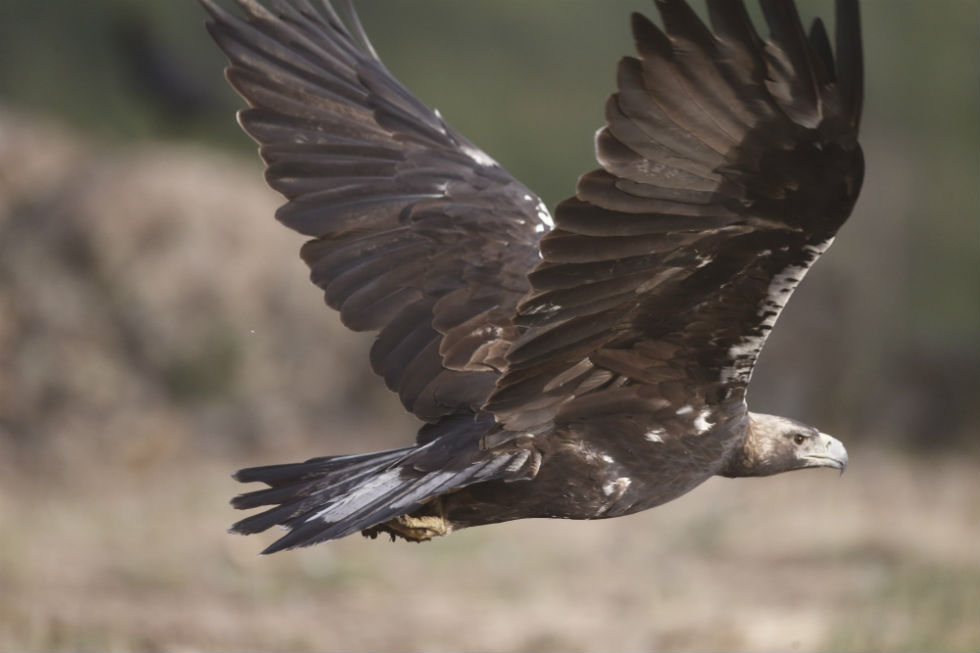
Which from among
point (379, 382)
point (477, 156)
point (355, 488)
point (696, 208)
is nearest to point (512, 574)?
point (379, 382)

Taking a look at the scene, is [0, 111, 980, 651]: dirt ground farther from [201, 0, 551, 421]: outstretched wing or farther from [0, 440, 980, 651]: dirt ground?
[201, 0, 551, 421]: outstretched wing

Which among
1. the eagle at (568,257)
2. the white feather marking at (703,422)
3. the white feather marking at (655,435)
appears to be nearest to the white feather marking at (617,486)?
the eagle at (568,257)

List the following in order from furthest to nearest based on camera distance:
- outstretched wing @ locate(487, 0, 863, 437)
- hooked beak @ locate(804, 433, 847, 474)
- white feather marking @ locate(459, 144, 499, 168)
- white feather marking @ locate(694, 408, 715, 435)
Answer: white feather marking @ locate(459, 144, 499, 168)
hooked beak @ locate(804, 433, 847, 474)
white feather marking @ locate(694, 408, 715, 435)
outstretched wing @ locate(487, 0, 863, 437)

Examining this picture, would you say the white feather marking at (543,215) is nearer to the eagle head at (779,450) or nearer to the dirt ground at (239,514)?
the eagle head at (779,450)

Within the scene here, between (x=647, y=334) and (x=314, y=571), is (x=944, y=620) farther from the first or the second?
(x=647, y=334)

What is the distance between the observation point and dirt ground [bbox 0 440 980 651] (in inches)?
278

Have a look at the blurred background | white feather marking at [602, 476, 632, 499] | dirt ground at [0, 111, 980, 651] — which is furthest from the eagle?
the blurred background

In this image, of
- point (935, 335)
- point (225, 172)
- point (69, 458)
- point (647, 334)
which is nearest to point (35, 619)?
point (647, 334)

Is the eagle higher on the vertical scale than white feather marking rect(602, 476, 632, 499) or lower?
higher

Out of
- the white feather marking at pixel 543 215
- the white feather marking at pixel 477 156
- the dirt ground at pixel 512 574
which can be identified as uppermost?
the white feather marking at pixel 477 156

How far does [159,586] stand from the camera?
7.48m

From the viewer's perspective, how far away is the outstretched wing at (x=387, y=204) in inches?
189

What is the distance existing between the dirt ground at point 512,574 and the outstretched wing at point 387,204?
6.89 feet

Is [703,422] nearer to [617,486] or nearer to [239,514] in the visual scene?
[617,486]
